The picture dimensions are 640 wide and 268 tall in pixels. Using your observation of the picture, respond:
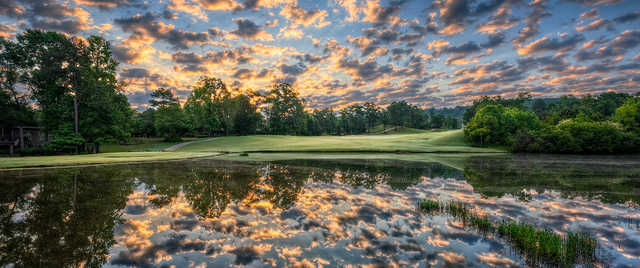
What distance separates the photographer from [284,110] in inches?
4023

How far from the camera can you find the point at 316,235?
22.1 ft

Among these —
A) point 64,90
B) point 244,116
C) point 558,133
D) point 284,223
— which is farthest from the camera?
point 244,116

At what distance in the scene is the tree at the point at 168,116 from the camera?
221 feet

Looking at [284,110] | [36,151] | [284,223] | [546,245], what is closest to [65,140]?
[36,151]

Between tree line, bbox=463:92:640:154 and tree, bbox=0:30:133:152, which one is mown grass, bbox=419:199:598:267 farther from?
tree, bbox=0:30:133:152

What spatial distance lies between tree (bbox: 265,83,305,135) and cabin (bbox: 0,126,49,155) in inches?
2574

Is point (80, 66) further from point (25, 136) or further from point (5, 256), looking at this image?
point (5, 256)

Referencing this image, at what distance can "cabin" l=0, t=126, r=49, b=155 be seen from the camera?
37000 millimetres

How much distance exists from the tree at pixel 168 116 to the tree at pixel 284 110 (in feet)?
119

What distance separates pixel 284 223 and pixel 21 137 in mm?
53979

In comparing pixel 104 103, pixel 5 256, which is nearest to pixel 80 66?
pixel 104 103

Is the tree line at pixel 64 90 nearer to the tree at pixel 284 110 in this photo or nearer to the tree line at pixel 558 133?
the tree at pixel 284 110

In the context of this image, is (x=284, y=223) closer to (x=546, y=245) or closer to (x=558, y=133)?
(x=546, y=245)

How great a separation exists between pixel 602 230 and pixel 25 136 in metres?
65.3
